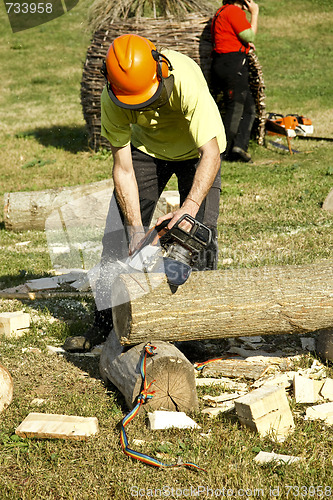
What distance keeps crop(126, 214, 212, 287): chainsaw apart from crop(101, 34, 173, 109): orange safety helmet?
2.46 ft

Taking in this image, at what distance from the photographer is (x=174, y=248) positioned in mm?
3131

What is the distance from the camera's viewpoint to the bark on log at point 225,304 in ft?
10.6

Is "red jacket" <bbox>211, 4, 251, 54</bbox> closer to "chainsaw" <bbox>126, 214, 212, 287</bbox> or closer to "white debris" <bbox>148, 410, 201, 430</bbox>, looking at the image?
"chainsaw" <bbox>126, 214, 212, 287</bbox>

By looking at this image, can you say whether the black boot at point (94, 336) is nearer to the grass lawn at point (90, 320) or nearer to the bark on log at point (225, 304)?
the grass lawn at point (90, 320)

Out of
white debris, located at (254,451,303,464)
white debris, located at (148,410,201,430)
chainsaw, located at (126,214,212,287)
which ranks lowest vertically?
white debris, located at (148,410,201,430)

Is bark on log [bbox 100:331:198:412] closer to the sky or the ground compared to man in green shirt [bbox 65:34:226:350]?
closer to the ground

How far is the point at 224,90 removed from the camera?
9000mm

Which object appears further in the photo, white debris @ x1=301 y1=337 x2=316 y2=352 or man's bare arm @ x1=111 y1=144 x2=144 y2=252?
white debris @ x1=301 y1=337 x2=316 y2=352

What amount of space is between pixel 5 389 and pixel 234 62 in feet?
23.1

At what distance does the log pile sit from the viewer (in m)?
8.93

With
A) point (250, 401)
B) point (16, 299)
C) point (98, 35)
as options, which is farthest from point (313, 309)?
point (98, 35)

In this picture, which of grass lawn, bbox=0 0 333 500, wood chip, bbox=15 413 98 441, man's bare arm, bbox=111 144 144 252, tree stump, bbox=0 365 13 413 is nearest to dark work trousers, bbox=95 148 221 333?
man's bare arm, bbox=111 144 144 252

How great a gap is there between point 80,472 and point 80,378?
957mm

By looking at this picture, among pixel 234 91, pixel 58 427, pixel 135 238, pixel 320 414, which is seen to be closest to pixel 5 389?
pixel 58 427
